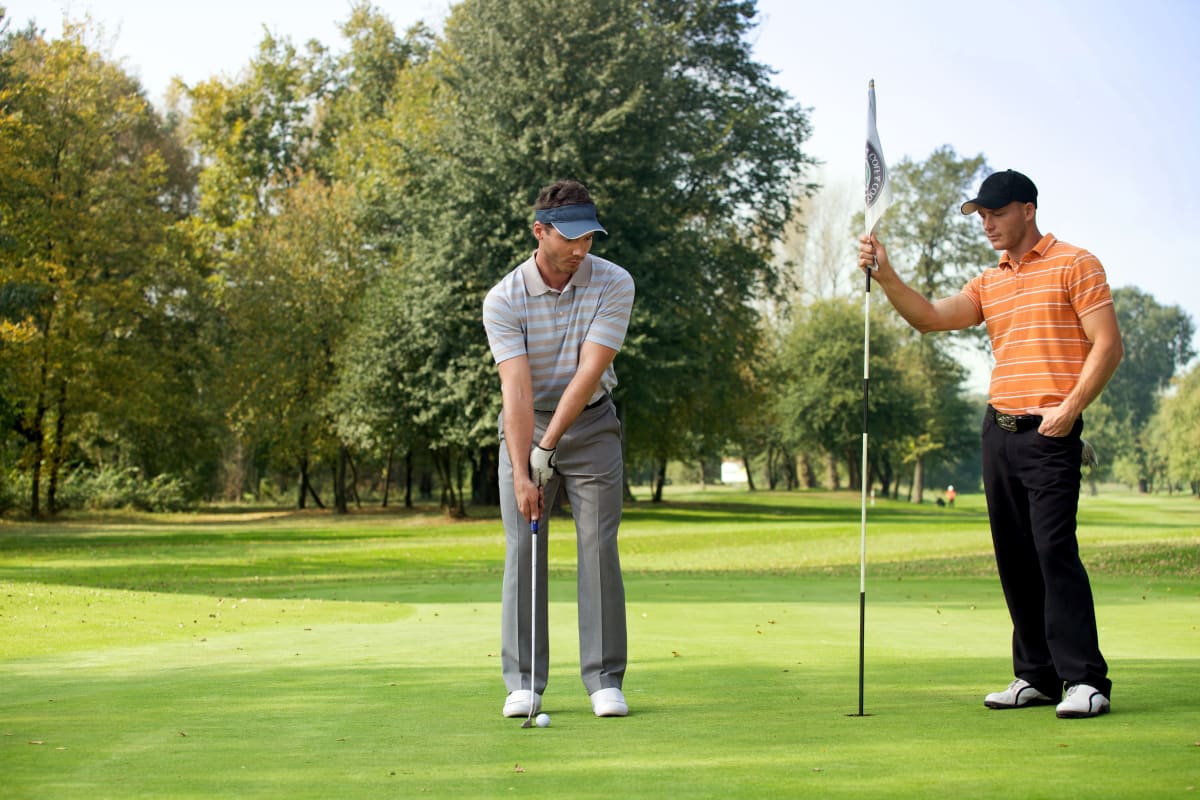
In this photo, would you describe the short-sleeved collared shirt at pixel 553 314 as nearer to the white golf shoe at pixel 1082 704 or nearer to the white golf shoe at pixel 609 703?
the white golf shoe at pixel 609 703

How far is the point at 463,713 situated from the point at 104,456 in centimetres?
5130

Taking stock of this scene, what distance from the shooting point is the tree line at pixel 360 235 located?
3616cm

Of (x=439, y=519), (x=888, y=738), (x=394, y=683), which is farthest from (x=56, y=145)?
(x=888, y=738)

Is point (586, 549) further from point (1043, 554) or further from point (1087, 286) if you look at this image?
point (1087, 286)

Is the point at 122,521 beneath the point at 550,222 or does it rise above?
beneath

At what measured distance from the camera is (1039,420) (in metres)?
5.66

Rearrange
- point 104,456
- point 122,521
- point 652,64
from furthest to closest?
point 104,456 → point 122,521 → point 652,64

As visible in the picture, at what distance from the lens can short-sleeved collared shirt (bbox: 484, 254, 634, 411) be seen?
19.2 feet

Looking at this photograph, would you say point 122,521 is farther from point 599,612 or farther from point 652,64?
point 599,612

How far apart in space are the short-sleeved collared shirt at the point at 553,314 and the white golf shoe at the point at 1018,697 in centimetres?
217

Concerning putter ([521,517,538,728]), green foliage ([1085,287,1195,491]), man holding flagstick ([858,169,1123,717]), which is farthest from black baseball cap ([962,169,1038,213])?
green foliage ([1085,287,1195,491])

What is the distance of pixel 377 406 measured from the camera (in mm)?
40531

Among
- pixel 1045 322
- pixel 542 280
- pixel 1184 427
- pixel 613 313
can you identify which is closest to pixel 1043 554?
pixel 1045 322

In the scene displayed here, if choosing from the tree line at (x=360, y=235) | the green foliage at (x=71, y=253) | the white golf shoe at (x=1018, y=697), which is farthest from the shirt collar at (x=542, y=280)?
the green foliage at (x=71, y=253)
